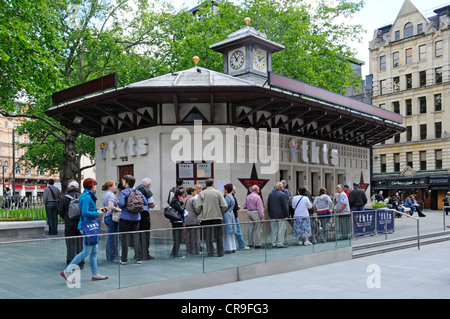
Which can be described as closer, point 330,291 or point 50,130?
point 330,291

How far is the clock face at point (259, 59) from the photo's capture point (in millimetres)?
20719

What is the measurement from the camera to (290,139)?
19578 mm

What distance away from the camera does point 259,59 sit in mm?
20938

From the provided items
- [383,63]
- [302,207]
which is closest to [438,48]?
[383,63]

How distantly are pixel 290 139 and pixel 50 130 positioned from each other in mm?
17678

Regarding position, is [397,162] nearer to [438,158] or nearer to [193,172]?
[438,158]

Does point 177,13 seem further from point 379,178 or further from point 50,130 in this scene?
point 379,178

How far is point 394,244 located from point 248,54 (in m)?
9.75

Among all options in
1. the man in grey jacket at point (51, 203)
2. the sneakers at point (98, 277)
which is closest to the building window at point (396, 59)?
the man in grey jacket at point (51, 203)

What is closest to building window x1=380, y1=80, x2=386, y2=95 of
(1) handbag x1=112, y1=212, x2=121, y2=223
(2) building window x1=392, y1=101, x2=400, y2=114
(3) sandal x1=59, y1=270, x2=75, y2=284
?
(2) building window x1=392, y1=101, x2=400, y2=114

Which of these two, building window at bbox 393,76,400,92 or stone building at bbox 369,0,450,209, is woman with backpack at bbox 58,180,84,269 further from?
building window at bbox 393,76,400,92

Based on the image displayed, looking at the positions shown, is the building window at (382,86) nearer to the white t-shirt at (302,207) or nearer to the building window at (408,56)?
the building window at (408,56)

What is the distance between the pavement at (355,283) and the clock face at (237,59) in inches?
413
